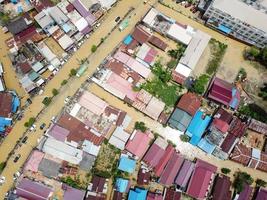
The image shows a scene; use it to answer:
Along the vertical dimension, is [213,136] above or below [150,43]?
below

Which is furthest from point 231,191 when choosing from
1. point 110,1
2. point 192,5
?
point 110,1

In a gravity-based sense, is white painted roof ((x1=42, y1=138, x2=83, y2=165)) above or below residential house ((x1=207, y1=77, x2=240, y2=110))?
below

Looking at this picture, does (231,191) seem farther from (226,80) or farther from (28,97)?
(28,97)

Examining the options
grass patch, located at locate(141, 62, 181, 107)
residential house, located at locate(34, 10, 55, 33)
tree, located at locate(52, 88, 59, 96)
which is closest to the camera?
tree, located at locate(52, 88, 59, 96)

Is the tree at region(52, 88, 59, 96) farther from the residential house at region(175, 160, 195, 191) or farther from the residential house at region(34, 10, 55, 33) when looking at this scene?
the residential house at region(175, 160, 195, 191)

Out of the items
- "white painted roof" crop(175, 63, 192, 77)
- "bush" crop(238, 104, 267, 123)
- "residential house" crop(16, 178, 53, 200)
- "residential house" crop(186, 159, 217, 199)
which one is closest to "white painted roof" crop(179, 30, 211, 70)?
"white painted roof" crop(175, 63, 192, 77)

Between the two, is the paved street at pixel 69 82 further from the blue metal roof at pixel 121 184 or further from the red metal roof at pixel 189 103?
the red metal roof at pixel 189 103
